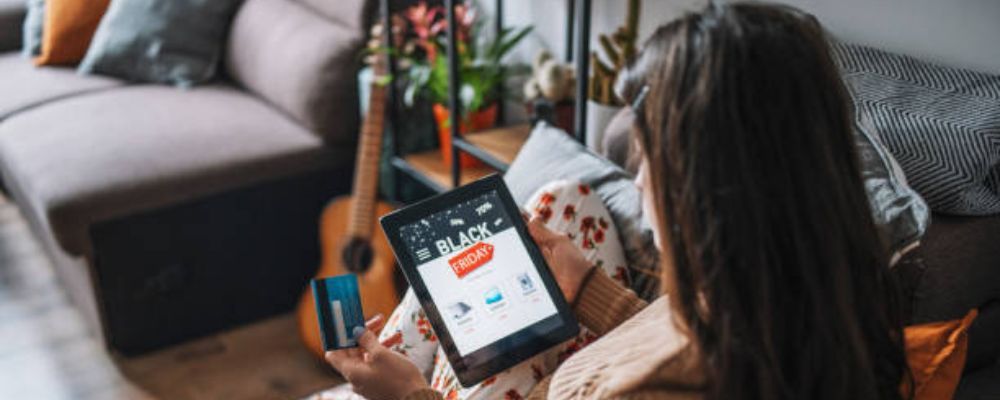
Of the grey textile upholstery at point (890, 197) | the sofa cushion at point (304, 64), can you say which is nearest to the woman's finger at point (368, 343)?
the grey textile upholstery at point (890, 197)

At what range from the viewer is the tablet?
1.20 metres

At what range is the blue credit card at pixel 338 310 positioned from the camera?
116 cm

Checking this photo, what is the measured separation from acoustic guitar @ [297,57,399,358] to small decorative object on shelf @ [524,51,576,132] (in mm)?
366

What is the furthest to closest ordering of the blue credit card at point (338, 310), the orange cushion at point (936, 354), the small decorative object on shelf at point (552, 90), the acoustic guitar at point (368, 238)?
the acoustic guitar at point (368, 238) → the small decorative object on shelf at point (552, 90) → the blue credit card at point (338, 310) → the orange cushion at point (936, 354)

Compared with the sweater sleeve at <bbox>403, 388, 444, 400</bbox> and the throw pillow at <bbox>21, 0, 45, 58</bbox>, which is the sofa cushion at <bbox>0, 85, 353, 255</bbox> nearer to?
the throw pillow at <bbox>21, 0, 45, 58</bbox>

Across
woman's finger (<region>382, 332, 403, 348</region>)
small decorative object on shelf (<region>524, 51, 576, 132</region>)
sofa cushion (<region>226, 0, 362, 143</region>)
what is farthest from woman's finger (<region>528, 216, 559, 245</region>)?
sofa cushion (<region>226, 0, 362, 143</region>)

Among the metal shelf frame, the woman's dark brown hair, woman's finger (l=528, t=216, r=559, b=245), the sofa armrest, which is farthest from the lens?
the sofa armrest

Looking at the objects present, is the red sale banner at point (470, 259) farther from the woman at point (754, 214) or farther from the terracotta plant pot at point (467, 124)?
the terracotta plant pot at point (467, 124)

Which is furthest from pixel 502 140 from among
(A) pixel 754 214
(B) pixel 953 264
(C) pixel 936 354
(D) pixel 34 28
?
(D) pixel 34 28

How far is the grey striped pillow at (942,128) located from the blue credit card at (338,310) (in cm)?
71

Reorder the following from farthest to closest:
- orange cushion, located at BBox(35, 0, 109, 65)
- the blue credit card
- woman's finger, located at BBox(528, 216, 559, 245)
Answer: orange cushion, located at BBox(35, 0, 109, 65), woman's finger, located at BBox(528, 216, 559, 245), the blue credit card

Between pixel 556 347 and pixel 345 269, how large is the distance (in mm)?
1023

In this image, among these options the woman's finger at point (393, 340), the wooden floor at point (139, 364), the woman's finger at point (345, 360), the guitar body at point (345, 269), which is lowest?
the wooden floor at point (139, 364)

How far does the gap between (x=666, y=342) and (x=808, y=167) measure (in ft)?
0.70
